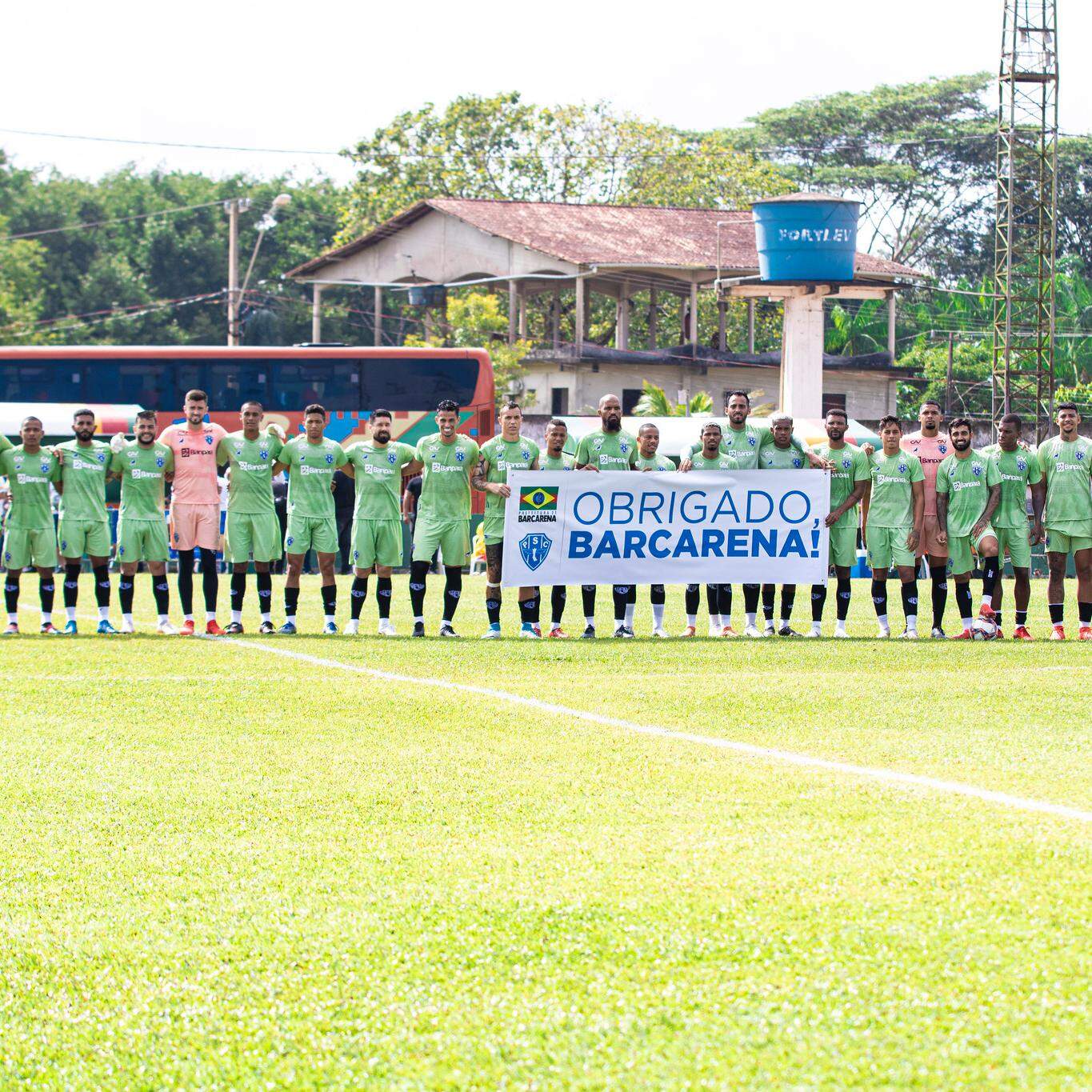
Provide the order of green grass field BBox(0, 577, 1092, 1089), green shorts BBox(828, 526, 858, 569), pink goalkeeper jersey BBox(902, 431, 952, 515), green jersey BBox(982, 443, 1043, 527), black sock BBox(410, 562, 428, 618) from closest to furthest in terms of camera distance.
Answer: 1. green grass field BBox(0, 577, 1092, 1089)
2. black sock BBox(410, 562, 428, 618)
3. green jersey BBox(982, 443, 1043, 527)
4. green shorts BBox(828, 526, 858, 569)
5. pink goalkeeper jersey BBox(902, 431, 952, 515)

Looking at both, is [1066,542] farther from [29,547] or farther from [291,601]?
[29,547]

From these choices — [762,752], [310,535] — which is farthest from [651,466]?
[762,752]

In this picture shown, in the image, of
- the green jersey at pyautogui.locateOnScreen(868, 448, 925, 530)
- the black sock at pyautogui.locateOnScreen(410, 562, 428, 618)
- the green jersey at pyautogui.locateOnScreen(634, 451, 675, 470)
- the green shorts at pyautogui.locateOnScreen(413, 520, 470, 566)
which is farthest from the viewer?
the green jersey at pyautogui.locateOnScreen(634, 451, 675, 470)

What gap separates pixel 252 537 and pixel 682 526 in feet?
12.7

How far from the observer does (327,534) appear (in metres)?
15.8

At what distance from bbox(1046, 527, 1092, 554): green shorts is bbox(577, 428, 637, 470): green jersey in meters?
3.82

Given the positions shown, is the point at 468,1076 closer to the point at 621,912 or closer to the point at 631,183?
the point at 621,912

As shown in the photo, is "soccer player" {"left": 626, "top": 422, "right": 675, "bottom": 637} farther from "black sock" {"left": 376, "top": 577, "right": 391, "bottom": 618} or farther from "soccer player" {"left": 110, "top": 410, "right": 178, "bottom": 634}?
"soccer player" {"left": 110, "top": 410, "right": 178, "bottom": 634}

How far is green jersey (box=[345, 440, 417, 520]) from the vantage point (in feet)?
51.3

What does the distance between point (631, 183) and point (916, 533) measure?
47.0 meters

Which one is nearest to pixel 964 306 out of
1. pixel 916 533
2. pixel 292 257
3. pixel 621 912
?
pixel 292 257

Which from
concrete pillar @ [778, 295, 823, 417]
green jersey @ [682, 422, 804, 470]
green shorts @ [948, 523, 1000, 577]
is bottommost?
green shorts @ [948, 523, 1000, 577]

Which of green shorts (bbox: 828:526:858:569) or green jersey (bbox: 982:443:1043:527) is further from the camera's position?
green shorts (bbox: 828:526:858:569)

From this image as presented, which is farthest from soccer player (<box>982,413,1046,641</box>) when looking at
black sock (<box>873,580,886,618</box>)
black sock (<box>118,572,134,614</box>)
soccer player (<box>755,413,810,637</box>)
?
black sock (<box>118,572,134,614</box>)
